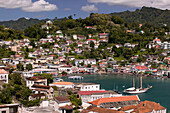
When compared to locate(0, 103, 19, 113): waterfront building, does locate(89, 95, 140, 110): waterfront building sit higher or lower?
lower

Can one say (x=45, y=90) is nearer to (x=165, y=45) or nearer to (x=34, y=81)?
(x=34, y=81)

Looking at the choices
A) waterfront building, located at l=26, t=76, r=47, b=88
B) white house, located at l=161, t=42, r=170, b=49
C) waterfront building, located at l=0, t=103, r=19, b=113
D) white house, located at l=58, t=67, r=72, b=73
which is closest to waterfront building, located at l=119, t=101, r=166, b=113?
waterfront building, located at l=26, t=76, r=47, b=88

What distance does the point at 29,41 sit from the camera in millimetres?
54469

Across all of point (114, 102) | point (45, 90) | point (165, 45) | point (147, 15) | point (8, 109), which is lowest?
point (114, 102)

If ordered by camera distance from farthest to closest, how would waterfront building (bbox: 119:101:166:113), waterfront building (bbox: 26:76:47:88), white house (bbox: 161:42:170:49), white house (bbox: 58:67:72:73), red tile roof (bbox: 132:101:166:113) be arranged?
white house (bbox: 161:42:170:49)
white house (bbox: 58:67:72:73)
waterfront building (bbox: 26:76:47:88)
waterfront building (bbox: 119:101:166:113)
red tile roof (bbox: 132:101:166:113)

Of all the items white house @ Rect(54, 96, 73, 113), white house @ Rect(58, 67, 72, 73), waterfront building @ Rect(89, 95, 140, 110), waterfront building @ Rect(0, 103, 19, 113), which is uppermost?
waterfront building @ Rect(0, 103, 19, 113)

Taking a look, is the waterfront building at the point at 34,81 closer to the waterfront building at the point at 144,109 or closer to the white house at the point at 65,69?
the waterfront building at the point at 144,109

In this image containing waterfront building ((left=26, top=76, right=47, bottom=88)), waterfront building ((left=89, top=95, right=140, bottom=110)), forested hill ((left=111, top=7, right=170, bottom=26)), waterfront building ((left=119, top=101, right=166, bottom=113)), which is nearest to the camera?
waterfront building ((left=119, top=101, right=166, bottom=113))

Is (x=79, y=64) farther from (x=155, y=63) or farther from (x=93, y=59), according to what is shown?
(x=155, y=63)

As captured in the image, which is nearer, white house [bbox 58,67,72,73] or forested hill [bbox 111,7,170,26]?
white house [bbox 58,67,72,73]

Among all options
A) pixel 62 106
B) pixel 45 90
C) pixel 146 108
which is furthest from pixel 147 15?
pixel 62 106

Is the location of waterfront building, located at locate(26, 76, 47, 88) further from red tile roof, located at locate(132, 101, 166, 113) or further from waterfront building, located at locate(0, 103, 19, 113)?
waterfront building, located at locate(0, 103, 19, 113)

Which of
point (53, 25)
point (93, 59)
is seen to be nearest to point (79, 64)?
point (93, 59)

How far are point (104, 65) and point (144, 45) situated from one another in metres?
12.9
